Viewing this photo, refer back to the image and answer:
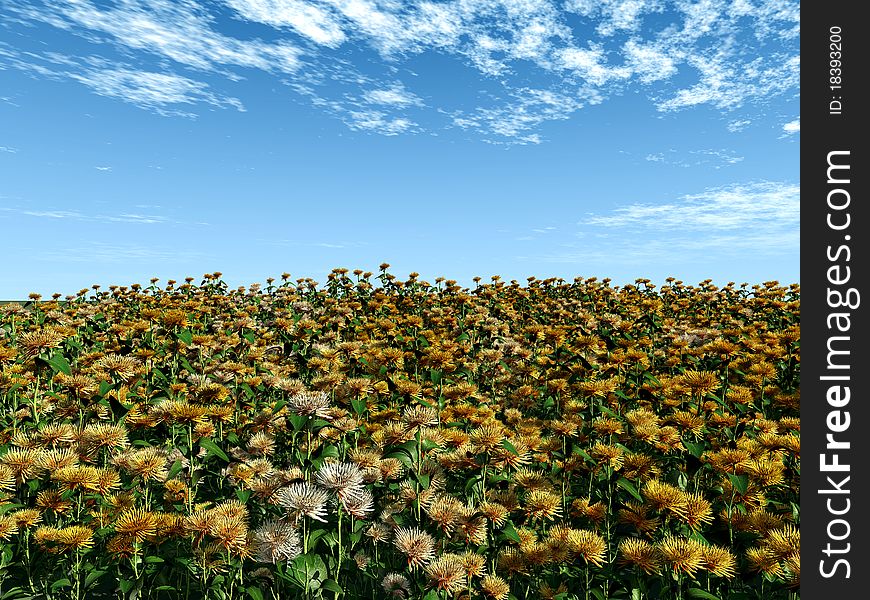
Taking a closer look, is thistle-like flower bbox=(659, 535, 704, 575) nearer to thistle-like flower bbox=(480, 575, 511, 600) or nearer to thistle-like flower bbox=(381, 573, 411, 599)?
thistle-like flower bbox=(480, 575, 511, 600)

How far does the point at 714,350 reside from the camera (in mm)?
5711

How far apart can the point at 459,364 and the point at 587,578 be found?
118 inches

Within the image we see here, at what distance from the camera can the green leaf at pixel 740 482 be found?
323cm

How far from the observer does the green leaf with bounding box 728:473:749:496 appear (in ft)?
10.6

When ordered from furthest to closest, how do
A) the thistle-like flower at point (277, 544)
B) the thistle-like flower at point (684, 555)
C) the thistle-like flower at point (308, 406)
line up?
the thistle-like flower at point (308, 406) < the thistle-like flower at point (277, 544) < the thistle-like flower at point (684, 555)

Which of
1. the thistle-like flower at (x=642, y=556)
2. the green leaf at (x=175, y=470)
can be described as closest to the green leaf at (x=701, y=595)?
the thistle-like flower at (x=642, y=556)

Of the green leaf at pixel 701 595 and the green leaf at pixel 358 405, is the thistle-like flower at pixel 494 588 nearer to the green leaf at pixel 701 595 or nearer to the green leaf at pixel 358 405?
the green leaf at pixel 701 595

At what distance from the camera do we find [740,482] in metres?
3.26

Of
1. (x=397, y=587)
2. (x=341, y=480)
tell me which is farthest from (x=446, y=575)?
(x=341, y=480)

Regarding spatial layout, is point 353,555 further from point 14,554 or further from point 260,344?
point 260,344

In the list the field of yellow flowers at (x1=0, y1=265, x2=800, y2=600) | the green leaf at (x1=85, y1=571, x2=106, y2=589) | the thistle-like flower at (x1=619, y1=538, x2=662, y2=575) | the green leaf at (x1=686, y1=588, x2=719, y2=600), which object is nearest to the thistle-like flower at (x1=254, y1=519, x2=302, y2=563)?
the field of yellow flowers at (x1=0, y1=265, x2=800, y2=600)

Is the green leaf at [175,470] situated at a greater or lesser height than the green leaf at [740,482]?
lesser

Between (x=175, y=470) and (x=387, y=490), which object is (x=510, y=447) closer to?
(x=387, y=490)
